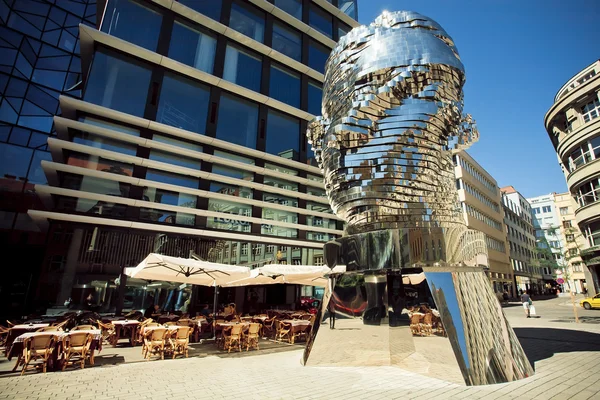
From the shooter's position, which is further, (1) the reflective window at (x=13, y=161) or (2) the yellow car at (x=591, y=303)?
(2) the yellow car at (x=591, y=303)

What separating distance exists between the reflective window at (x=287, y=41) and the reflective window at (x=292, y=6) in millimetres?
1579

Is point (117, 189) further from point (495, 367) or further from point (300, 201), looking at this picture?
point (495, 367)

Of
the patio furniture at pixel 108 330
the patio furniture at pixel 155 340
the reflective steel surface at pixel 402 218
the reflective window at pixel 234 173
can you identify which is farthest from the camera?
the reflective window at pixel 234 173

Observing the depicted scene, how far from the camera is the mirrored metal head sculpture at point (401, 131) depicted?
6.61 m

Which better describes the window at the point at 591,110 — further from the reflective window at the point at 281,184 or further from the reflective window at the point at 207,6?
the reflective window at the point at 207,6

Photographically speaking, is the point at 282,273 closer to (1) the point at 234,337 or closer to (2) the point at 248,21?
(1) the point at 234,337

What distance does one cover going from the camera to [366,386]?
532 centimetres

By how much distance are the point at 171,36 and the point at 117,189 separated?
995cm

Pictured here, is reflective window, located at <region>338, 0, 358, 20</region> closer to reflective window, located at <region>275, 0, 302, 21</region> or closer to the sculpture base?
reflective window, located at <region>275, 0, 302, 21</region>

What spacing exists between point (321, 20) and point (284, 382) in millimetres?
28321

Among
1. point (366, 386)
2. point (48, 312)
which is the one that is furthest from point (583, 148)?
point (48, 312)

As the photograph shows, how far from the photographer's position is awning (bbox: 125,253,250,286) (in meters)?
9.57

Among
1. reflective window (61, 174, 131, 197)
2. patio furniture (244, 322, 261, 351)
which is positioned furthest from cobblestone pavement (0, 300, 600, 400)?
reflective window (61, 174, 131, 197)

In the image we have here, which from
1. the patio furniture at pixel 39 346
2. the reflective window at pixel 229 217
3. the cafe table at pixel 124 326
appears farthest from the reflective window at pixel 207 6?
the patio furniture at pixel 39 346
